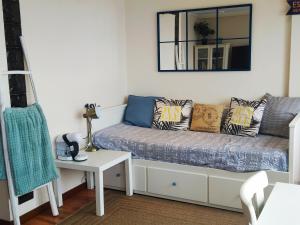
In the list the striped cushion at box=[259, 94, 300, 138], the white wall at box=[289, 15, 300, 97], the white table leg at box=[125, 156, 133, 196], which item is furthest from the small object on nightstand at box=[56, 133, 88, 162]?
the white wall at box=[289, 15, 300, 97]

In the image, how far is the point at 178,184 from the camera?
304 cm

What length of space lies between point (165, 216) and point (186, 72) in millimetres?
1649

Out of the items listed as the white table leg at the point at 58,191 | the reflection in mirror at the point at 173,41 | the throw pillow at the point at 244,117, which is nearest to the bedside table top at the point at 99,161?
the white table leg at the point at 58,191

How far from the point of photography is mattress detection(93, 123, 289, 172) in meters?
2.71

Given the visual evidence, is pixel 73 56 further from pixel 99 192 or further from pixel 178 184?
pixel 178 184

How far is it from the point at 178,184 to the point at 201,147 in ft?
1.31

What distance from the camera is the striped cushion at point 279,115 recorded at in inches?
121

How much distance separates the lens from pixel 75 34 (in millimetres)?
3268

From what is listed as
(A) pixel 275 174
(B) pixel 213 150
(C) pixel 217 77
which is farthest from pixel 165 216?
(C) pixel 217 77

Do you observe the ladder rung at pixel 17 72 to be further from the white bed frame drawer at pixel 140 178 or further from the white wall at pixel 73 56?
the white bed frame drawer at pixel 140 178

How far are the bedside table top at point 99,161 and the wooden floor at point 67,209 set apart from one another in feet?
1.29

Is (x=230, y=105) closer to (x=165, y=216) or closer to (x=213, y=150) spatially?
(x=213, y=150)

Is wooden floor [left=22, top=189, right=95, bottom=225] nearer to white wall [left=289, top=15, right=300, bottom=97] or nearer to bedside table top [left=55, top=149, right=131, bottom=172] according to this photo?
bedside table top [left=55, top=149, right=131, bottom=172]

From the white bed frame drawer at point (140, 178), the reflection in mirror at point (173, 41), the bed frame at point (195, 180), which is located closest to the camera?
the bed frame at point (195, 180)
